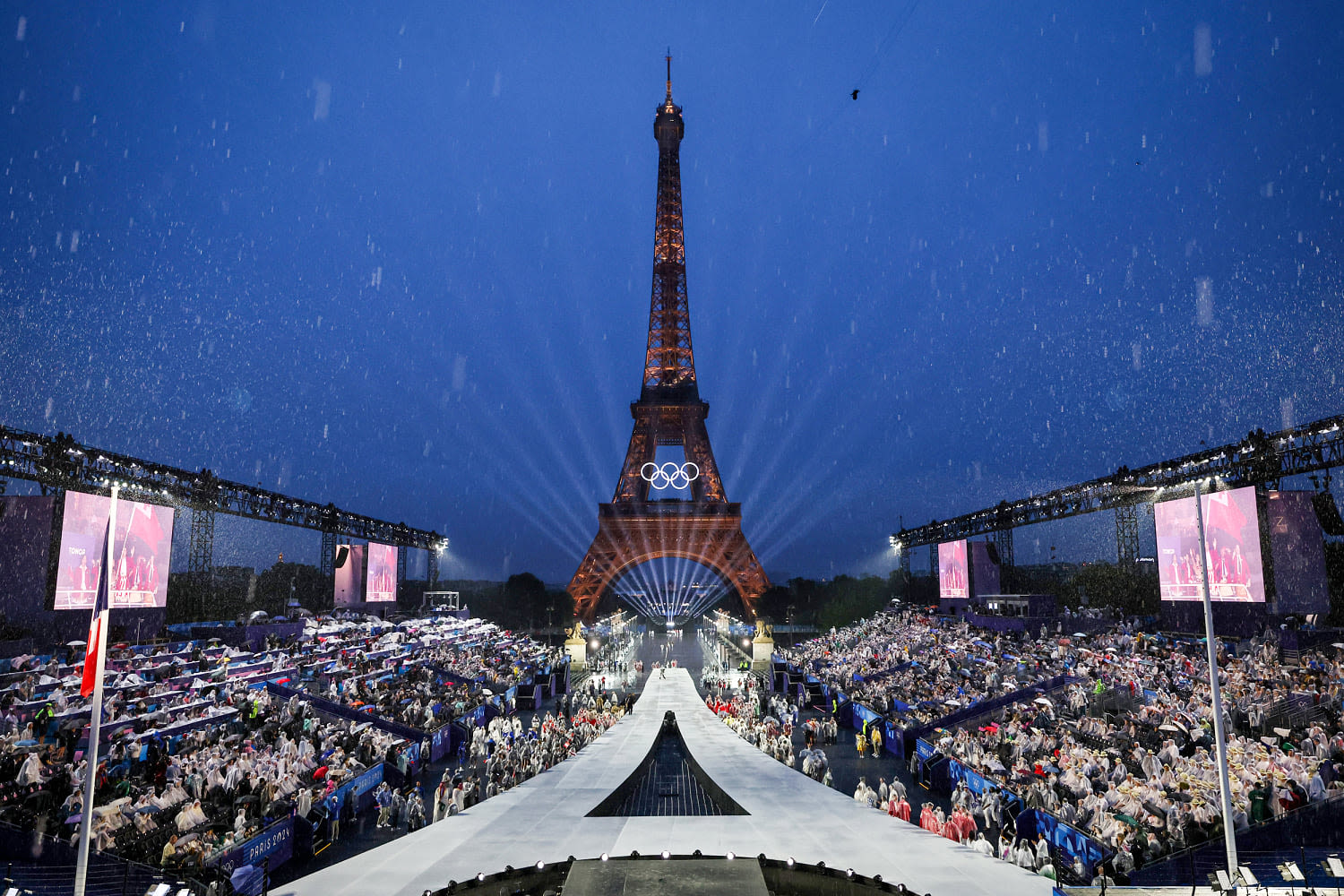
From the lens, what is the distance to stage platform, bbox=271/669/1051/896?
9.97 meters

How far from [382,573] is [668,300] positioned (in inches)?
1197

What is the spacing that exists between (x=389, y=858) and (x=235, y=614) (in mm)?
59921

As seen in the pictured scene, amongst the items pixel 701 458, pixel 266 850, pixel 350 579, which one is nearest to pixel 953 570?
pixel 701 458

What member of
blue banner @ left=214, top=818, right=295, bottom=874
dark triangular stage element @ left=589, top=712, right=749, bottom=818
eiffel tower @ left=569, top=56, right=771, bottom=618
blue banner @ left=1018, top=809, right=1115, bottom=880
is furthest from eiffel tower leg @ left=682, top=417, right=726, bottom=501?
blue banner @ left=214, top=818, right=295, bottom=874

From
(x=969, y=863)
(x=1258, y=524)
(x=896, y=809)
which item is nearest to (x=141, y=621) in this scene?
(x=896, y=809)

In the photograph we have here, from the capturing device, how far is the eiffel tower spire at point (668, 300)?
5559 cm

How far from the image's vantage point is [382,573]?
170ft

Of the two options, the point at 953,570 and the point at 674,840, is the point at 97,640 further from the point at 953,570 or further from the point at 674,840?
the point at 953,570

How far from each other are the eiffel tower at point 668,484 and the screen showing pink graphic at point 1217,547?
91.6ft

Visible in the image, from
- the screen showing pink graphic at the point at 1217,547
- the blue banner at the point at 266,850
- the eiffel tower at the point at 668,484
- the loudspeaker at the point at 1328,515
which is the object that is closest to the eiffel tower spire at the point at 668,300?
the eiffel tower at the point at 668,484

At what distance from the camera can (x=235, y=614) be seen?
197 feet

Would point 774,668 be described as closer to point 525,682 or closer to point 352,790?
point 525,682

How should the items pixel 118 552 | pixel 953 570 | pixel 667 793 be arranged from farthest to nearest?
pixel 953 570, pixel 118 552, pixel 667 793

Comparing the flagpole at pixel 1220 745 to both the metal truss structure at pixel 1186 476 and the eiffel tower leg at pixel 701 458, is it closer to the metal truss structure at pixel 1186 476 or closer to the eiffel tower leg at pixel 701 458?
the metal truss structure at pixel 1186 476
